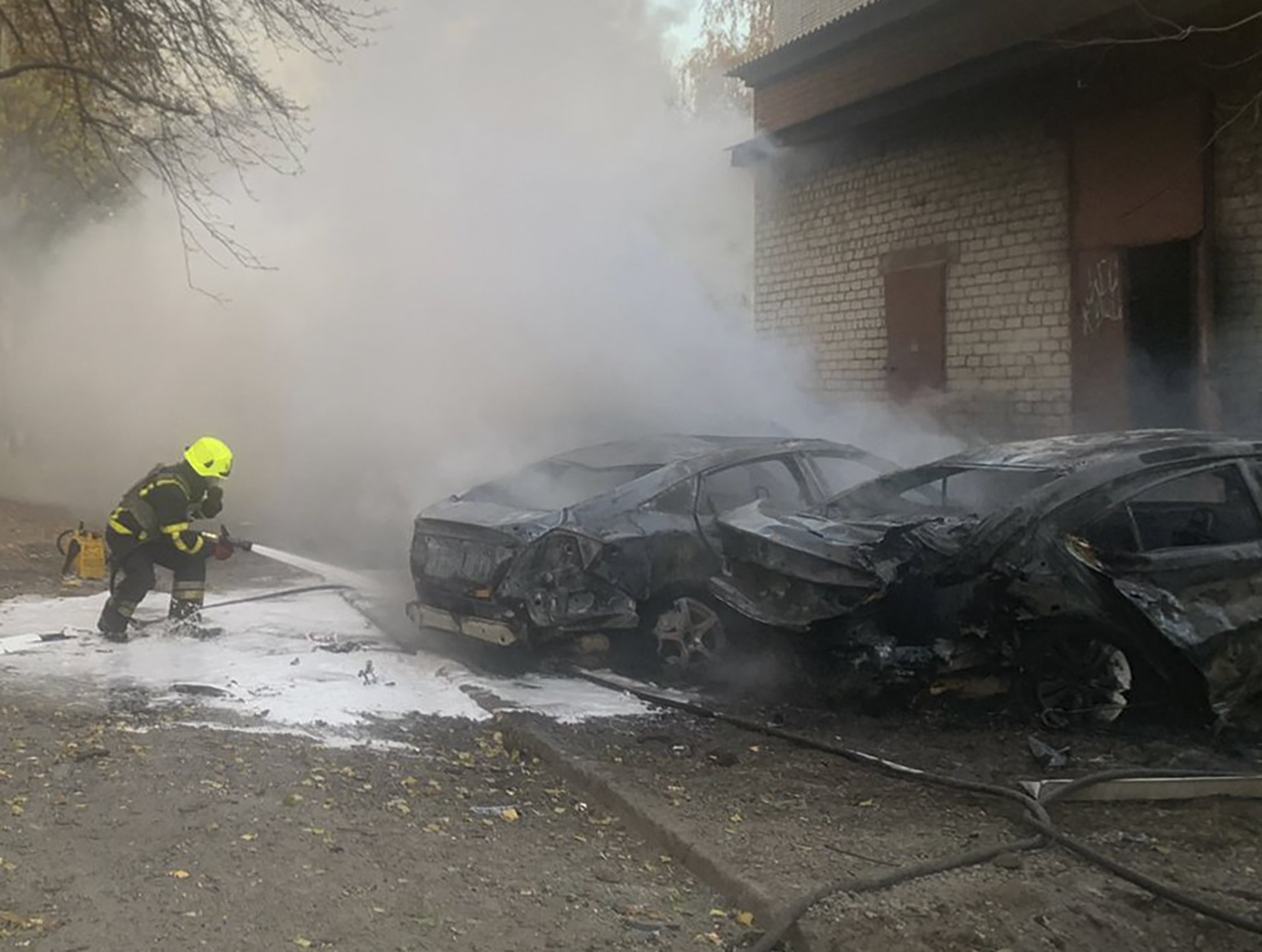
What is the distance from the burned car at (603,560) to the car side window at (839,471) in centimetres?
23

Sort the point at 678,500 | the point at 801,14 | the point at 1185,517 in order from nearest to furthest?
the point at 1185,517
the point at 678,500
the point at 801,14

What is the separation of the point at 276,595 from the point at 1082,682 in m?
6.34

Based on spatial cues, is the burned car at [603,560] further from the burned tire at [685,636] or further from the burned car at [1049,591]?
the burned car at [1049,591]

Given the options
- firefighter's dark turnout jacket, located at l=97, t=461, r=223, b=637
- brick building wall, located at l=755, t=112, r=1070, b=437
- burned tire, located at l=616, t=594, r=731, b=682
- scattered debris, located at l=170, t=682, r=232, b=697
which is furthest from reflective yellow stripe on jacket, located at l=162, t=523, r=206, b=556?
brick building wall, located at l=755, t=112, r=1070, b=437

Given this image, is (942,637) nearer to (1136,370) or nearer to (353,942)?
(353,942)

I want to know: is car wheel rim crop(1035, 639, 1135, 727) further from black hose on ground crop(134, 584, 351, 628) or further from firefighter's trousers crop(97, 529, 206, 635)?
black hose on ground crop(134, 584, 351, 628)

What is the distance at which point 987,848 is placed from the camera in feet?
13.2

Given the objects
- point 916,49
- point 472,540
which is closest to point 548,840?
point 472,540

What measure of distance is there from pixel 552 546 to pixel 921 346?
6.05 metres

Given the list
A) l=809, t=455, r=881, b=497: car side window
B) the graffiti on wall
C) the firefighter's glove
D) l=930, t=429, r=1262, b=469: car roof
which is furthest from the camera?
the graffiti on wall

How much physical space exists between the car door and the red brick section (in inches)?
183

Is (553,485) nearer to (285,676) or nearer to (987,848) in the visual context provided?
(285,676)

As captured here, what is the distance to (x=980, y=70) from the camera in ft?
32.6

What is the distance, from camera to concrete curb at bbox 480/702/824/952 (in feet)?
11.8
